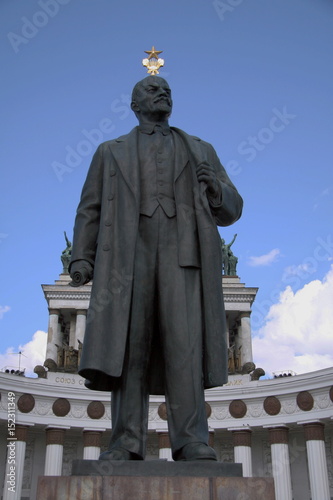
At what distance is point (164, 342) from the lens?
417 cm

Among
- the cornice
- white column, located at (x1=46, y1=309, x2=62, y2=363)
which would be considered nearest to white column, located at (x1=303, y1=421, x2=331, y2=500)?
the cornice

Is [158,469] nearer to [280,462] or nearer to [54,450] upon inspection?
[280,462]

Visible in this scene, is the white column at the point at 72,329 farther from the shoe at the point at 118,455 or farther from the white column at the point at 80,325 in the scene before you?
the shoe at the point at 118,455

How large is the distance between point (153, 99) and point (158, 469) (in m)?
2.92

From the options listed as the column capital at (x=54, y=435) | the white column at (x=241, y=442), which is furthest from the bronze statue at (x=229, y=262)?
the column capital at (x=54, y=435)

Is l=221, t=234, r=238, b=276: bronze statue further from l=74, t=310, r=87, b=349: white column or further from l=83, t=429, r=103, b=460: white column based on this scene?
Result: l=83, t=429, r=103, b=460: white column

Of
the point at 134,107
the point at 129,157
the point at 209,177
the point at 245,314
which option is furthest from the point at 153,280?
the point at 245,314

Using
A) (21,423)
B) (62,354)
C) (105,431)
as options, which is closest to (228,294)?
(62,354)

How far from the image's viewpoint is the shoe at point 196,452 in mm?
3727

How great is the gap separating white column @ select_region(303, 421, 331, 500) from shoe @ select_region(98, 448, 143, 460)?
23.8 meters

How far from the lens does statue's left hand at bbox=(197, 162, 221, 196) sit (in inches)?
175

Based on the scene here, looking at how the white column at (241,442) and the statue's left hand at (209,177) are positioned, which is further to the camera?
the white column at (241,442)

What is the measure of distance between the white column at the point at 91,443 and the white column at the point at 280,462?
27.0ft

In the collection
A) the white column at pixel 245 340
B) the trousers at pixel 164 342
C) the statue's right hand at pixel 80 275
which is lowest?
the trousers at pixel 164 342
